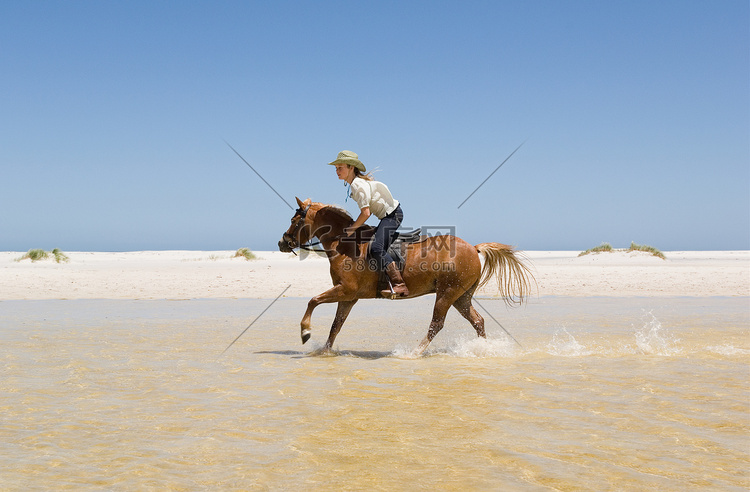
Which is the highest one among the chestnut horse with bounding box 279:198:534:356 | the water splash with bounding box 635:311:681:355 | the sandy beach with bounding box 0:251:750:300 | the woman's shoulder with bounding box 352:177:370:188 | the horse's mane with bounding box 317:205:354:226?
the woman's shoulder with bounding box 352:177:370:188

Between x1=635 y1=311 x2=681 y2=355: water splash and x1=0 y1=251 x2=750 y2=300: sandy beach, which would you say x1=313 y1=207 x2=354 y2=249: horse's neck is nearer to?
x1=635 y1=311 x2=681 y2=355: water splash

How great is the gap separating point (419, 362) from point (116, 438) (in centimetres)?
421

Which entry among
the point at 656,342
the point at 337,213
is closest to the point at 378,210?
the point at 337,213

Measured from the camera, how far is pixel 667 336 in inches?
373

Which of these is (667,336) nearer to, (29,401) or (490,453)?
(490,453)

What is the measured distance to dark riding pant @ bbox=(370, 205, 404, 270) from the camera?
807cm

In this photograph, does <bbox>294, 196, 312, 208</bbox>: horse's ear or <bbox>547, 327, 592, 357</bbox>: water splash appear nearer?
<bbox>547, 327, 592, 357</bbox>: water splash

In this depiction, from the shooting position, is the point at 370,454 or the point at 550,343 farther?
the point at 550,343

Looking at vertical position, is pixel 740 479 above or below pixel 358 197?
below

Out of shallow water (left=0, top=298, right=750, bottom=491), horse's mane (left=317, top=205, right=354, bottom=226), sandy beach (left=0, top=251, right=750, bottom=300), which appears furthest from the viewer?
sandy beach (left=0, top=251, right=750, bottom=300)

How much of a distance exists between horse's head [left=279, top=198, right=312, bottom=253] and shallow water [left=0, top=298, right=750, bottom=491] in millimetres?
1522

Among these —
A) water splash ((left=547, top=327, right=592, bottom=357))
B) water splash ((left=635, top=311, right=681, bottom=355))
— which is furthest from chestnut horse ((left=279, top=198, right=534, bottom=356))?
water splash ((left=635, top=311, right=681, bottom=355))

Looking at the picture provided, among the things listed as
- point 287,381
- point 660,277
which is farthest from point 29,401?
point 660,277

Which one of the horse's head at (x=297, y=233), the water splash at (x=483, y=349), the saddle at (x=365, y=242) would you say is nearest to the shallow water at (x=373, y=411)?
the water splash at (x=483, y=349)
